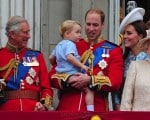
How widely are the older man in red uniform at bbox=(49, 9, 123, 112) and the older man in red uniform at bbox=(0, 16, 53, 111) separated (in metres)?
0.16

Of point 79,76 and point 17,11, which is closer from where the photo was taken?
point 79,76

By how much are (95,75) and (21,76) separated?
0.72 metres

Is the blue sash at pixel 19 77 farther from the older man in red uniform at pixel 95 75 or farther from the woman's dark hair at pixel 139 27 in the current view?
the woman's dark hair at pixel 139 27

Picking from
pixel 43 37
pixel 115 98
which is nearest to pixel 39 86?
pixel 115 98

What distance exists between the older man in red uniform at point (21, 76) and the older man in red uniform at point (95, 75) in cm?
16

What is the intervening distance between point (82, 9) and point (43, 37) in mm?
Answer: 675

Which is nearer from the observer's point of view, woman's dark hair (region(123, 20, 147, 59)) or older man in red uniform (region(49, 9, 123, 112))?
older man in red uniform (region(49, 9, 123, 112))

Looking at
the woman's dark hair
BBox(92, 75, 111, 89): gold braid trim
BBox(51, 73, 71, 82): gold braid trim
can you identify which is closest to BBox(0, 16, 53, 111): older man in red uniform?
BBox(51, 73, 71, 82): gold braid trim

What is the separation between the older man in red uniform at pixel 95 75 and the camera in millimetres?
6578

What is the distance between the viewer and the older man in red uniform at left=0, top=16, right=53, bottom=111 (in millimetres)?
6648

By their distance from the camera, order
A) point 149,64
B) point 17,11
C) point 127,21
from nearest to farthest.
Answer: point 149,64, point 127,21, point 17,11

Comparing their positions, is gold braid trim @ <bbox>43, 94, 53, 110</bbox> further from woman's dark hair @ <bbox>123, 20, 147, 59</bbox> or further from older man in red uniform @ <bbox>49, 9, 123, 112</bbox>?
woman's dark hair @ <bbox>123, 20, 147, 59</bbox>

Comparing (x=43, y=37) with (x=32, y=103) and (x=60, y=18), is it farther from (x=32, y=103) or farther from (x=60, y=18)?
(x=32, y=103)

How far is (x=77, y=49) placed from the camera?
22.6ft
